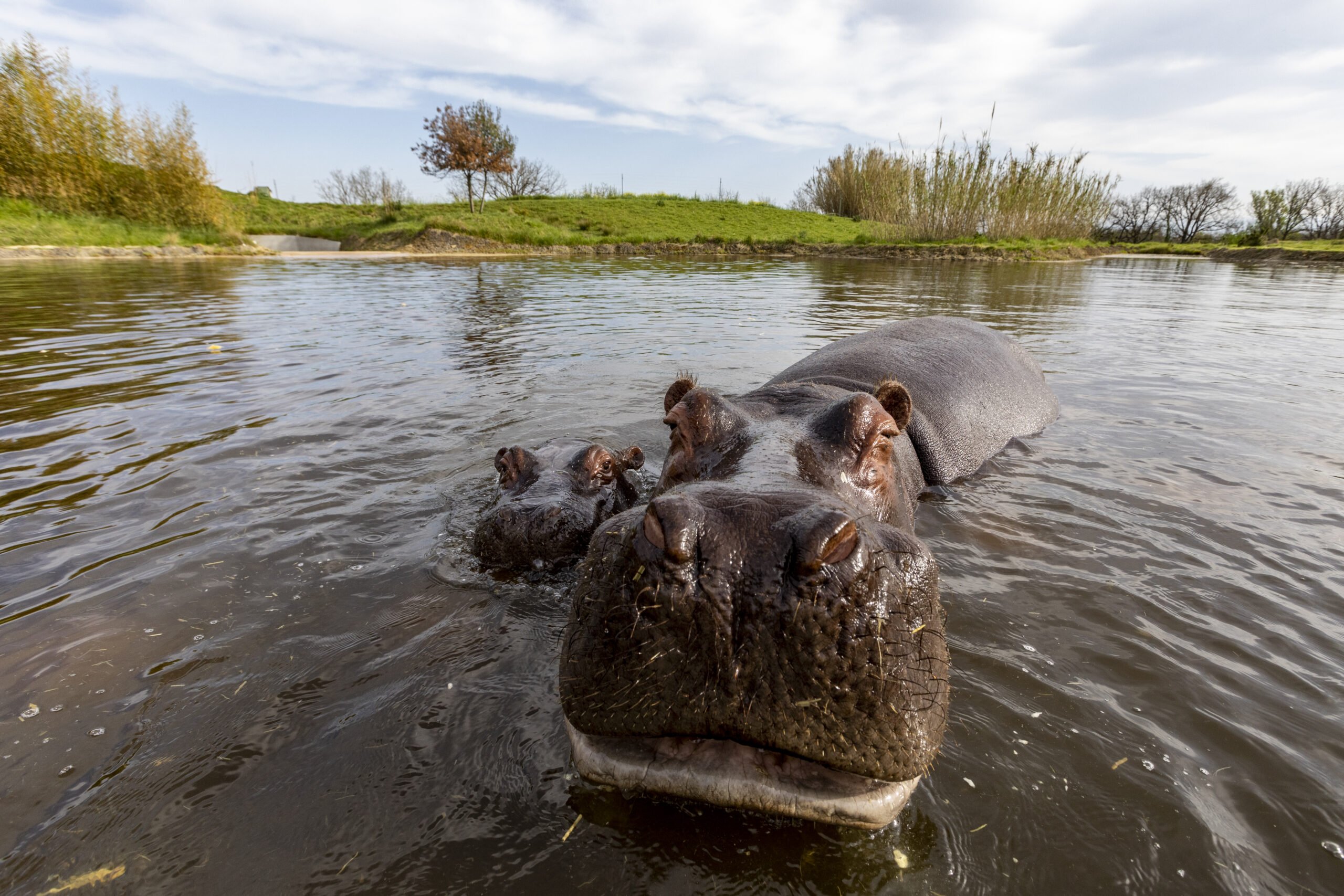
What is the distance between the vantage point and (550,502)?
3.66 metres

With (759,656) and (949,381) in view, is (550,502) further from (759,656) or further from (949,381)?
(949,381)

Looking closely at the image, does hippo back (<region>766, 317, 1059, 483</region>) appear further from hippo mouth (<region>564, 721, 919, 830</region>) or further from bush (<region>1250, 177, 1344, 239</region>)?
bush (<region>1250, 177, 1344, 239</region>)

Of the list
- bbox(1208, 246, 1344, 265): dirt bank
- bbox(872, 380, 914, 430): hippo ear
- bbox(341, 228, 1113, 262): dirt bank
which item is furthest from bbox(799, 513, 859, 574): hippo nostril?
bbox(1208, 246, 1344, 265): dirt bank

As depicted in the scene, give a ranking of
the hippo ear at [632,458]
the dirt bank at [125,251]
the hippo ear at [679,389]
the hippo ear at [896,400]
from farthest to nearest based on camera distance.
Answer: the dirt bank at [125,251] → the hippo ear at [632,458] → the hippo ear at [679,389] → the hippo ear at [896,400]

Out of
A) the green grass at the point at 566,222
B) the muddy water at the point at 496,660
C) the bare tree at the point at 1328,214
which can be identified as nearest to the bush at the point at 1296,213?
the bare tree at the point at 1328,214

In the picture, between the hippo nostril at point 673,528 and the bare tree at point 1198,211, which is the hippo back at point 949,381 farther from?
the bare tree at point 1198,211

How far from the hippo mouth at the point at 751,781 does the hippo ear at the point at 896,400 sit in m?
1.88

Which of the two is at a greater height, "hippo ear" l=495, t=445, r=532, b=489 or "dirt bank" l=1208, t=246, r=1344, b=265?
"dirt bank" l=1208, t=246, r=1344, b=265

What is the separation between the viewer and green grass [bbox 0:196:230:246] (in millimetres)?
22594

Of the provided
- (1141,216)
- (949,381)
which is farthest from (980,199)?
(1141,216)

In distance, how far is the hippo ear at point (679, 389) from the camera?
133 inches

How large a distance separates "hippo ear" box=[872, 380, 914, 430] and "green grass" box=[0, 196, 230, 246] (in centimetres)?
2928

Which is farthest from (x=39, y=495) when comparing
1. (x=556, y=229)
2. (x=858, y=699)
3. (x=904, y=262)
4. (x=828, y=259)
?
(x=556, y=229)

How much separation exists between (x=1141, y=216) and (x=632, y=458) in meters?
91.6
